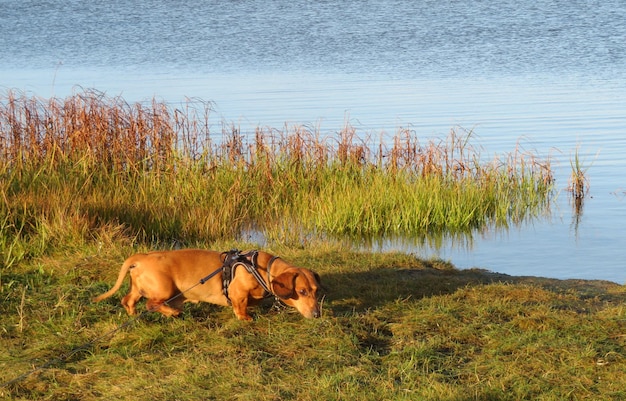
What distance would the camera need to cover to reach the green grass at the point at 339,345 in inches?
191

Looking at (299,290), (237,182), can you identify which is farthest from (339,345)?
(237,182)

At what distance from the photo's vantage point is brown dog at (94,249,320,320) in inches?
229

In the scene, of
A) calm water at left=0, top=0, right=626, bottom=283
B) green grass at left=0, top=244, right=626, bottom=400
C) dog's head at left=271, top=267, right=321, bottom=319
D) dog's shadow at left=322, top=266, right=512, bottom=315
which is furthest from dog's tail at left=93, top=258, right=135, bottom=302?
calm water at left=0, top=0, right=626, bottom=283

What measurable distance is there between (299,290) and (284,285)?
0.12 metres

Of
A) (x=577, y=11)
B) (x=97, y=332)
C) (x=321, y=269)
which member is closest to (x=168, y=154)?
(x=321, y=269)

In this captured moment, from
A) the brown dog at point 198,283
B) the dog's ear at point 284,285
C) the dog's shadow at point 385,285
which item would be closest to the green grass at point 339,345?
the dog's shadow at point 385,285

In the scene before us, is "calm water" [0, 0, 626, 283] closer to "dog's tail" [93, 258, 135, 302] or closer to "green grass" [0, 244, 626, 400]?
"green grass" [0, 244, 626, 400]

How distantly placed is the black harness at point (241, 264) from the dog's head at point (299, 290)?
0.45 feet

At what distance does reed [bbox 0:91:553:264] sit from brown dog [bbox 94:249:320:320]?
3.18 m

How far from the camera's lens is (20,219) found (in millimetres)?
8750

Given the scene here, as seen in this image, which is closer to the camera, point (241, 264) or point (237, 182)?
point (241, 264)

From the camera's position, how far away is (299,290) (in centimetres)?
577

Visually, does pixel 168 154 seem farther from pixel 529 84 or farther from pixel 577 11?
pixel 577 11

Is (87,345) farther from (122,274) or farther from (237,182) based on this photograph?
(237,182)
